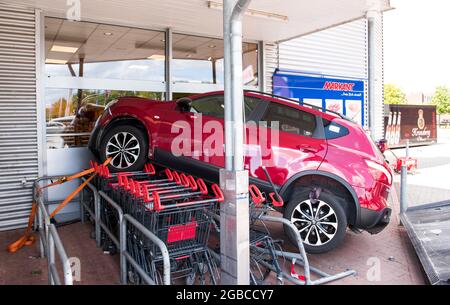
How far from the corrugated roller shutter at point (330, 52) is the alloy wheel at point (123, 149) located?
5310 millimetres

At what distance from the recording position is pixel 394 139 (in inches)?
817

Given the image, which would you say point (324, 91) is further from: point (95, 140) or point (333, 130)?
point (95, 140)

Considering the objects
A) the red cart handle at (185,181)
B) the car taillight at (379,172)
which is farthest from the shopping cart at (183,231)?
the car taillight at (379,172)

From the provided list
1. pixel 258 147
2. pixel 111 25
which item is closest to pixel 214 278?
pixel 258 147

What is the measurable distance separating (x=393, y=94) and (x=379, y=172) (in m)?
59.4

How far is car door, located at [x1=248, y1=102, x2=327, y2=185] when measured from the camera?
5.14 m

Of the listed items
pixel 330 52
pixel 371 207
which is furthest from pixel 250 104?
pixel 330 52

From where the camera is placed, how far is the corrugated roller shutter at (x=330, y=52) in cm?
1027

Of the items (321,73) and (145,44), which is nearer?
(145,44)

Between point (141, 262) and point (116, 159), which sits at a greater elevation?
point (116, 159)

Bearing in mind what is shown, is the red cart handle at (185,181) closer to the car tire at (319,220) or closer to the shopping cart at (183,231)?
the shopping cart at (183,231)

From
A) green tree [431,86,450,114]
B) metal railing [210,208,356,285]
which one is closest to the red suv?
metal railing [210,208,356,285]
